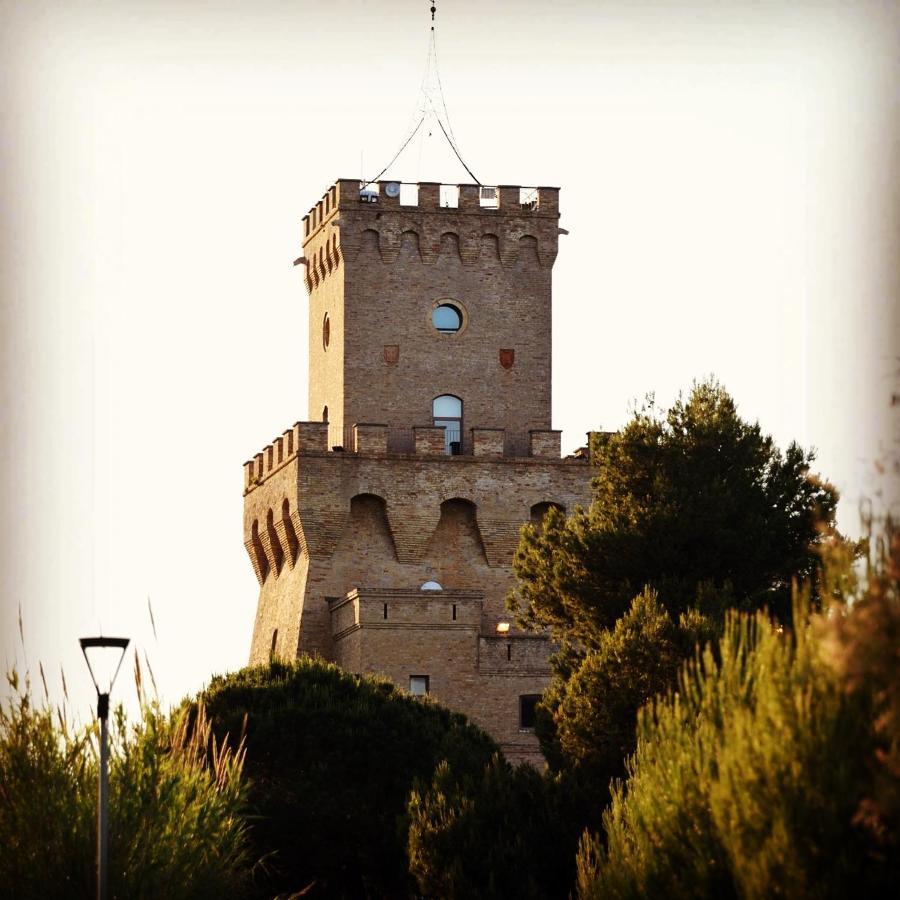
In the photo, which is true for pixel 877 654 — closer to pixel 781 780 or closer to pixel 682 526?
Result: pixel 781 780

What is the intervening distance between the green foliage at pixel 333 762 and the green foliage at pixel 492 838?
2823 millimetres

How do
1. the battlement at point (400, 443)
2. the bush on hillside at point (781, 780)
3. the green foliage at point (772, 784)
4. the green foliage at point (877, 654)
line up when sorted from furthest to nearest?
the battlement at point (400, 443) < the green foliage at point (772, 784) < the bush on hillside at point (781, 780) < the green foliage at point (877, 654)

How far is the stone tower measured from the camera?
58844mm

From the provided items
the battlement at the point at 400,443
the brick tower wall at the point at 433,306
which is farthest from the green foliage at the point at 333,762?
the brick tower wall at the point at 433,306

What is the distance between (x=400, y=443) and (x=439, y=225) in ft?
20.4

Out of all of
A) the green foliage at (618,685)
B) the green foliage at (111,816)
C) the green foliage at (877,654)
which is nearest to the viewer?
the green foliage at (877,654)

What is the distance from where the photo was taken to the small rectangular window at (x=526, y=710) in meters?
58.4

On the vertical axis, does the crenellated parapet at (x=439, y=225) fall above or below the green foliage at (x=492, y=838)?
above

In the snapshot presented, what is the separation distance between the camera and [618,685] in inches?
1684

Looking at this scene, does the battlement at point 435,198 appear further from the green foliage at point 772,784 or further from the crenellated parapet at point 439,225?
the green foliage at point 772,784

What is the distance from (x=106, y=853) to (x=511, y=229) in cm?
4111

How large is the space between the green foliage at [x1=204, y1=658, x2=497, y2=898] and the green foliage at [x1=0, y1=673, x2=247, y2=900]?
11717 mm

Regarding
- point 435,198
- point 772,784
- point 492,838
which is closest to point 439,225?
point 435,198

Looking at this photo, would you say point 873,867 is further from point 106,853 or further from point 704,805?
point 106,853
